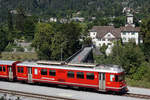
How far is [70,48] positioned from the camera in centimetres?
5450

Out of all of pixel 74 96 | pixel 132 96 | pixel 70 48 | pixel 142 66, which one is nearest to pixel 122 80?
pixel 132 96

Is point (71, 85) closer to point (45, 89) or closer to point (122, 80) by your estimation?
point (45, 89)

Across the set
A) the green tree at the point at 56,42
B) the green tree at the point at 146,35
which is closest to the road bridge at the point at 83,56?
the green tree at the point at 56,42

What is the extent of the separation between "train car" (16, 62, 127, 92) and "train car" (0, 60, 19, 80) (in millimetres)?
661

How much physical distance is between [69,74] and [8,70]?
8.56 meters

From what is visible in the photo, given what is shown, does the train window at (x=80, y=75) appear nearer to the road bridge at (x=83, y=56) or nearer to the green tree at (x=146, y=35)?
the road bridge at (x=83, y=56)

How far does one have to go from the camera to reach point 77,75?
24984 mm

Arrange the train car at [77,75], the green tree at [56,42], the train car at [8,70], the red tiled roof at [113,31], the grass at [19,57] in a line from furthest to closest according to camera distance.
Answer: the red tiled roof at [113,31] < the grass at [19,57] < the green tree at [56,42] < the train car at [8,70] < the train car at [77,75]

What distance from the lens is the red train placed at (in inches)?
925

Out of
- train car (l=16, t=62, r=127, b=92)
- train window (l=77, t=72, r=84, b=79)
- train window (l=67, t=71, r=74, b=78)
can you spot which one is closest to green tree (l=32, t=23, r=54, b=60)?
train car (l=16, t=62, r=127, b=92)

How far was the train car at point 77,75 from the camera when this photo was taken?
76.9 feet

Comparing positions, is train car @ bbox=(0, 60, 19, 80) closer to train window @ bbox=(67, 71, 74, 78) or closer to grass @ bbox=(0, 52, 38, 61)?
train window @ bbox=(67, 71, 74, 78)

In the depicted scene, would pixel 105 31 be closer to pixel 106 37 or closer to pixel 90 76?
pixel 106 37

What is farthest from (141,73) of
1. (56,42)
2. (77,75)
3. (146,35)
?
(146,35)
